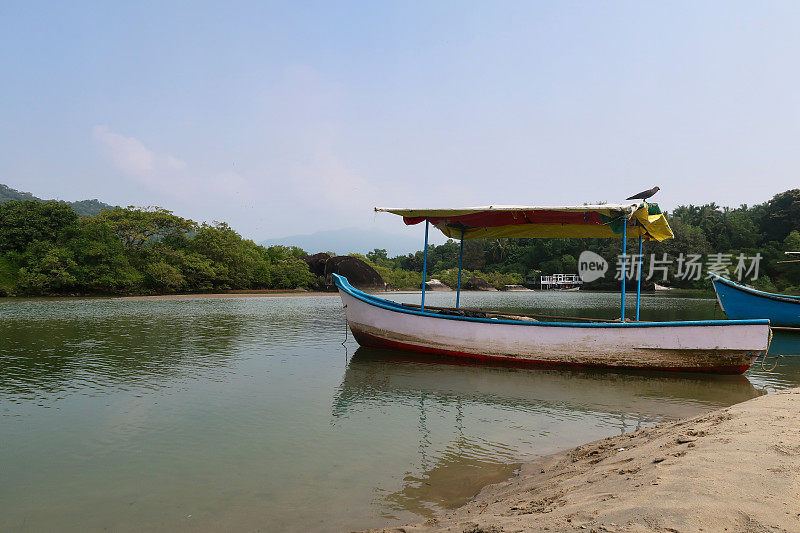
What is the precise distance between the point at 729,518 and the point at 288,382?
758 centimetres

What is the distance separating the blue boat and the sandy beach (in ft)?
49.6

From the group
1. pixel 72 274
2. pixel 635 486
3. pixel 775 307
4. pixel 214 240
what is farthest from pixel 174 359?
pixel 214 240

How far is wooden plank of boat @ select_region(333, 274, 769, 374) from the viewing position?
30.5 feet

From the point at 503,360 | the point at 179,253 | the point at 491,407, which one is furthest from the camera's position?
the point at 179,253

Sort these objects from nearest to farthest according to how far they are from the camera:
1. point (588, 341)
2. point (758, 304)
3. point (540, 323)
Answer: point (588, 341) → point (540, 323) → point (758, 304)

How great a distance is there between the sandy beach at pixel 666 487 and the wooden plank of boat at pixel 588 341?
480 centimetres

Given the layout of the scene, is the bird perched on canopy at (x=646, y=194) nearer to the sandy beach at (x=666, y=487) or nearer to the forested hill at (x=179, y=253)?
the sandy beach at (x=666, y=487)

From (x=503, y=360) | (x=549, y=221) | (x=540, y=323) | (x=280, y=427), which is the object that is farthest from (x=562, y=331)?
(x=280, y=427)

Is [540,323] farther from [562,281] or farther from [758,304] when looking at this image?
[562,281]

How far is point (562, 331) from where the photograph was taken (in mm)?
10000

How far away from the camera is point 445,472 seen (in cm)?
480

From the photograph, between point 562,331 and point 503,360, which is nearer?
point 562,331

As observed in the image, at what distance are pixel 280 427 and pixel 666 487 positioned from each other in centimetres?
468

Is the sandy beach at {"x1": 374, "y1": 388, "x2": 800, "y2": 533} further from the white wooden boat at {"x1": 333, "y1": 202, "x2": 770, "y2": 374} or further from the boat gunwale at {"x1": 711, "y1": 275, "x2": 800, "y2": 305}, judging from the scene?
the boat gunwale at {"x1": 711, "y1": 275, "x2": 800, "y2": 305}
